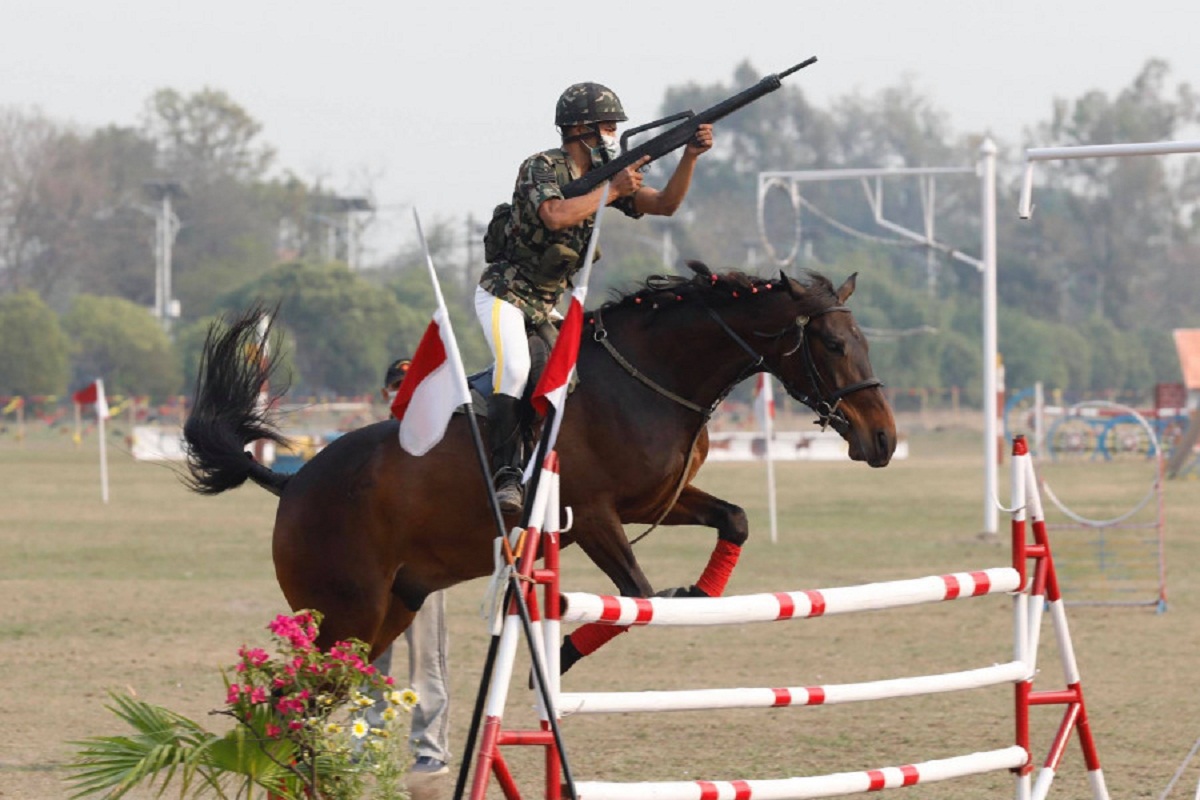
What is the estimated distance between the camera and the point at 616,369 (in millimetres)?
6941

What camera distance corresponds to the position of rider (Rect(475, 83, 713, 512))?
6676mm

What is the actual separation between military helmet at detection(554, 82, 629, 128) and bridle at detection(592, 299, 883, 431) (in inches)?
30.9

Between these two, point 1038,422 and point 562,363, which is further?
point 1038,422

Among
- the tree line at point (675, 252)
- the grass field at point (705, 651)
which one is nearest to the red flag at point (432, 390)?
the grass field at point (705, 651)

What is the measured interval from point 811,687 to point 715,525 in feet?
4.03

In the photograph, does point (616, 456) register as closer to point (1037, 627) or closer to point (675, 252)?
point (1037, 627)

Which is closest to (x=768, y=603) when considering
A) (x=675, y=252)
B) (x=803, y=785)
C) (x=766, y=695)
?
(x=766, y=695)

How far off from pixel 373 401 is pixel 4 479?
25916 millimetres

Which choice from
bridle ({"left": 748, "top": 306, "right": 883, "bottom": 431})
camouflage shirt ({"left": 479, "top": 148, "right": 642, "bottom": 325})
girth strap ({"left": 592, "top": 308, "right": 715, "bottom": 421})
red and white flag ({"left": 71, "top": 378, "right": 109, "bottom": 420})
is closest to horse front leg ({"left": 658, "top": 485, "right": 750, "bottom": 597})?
Answer: girth strap ({"left": 592, "top": 308, "right": 715, "bottom": 421})

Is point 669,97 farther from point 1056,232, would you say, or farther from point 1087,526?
point 1087,526

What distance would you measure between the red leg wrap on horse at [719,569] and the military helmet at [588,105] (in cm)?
161

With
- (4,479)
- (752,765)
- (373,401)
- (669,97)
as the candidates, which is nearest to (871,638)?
(752,765)

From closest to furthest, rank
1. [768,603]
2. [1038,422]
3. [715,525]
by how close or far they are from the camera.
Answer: [768,603] < [715,525] < [1038,422]

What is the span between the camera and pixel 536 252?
22.8ft
